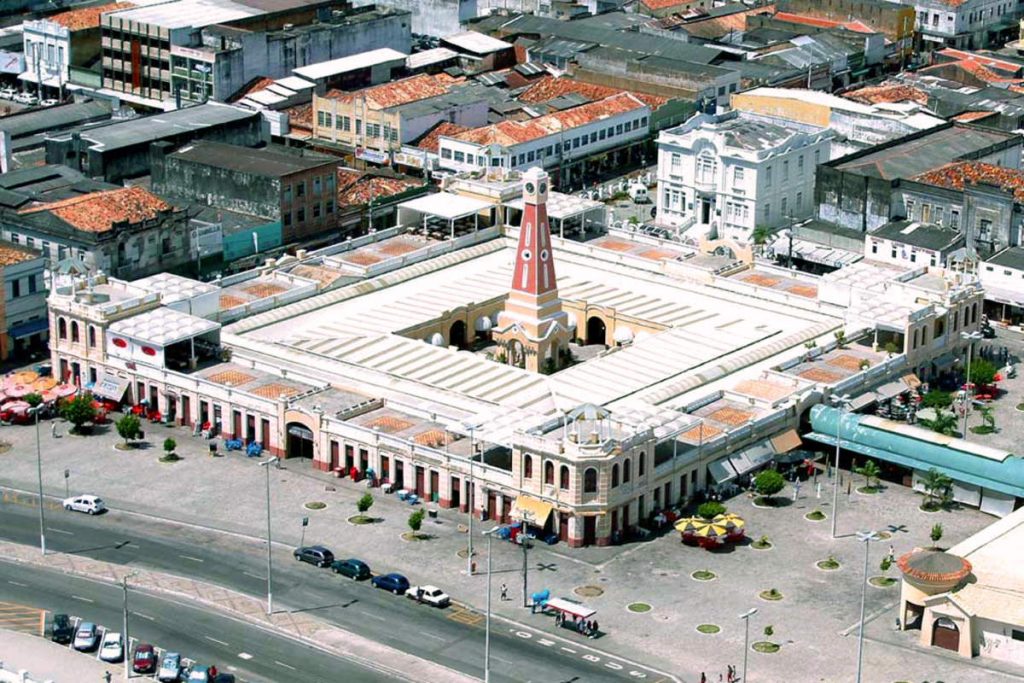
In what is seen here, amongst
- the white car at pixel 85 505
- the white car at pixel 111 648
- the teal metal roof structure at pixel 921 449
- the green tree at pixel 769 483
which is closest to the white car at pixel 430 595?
the white car at pixel 111 648

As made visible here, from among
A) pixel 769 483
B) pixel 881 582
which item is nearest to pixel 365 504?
pixel 769 483

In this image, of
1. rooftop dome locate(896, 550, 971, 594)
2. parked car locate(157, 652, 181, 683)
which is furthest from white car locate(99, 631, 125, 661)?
rooftop dome locate(896, 550, 971, 594)

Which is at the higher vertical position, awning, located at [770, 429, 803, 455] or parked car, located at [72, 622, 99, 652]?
awning, located at [770, 429, 803, 455]

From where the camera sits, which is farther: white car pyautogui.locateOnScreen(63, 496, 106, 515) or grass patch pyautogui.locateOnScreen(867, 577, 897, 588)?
white car pyautogui.locateOnScreen(63, 496, 106, 515)

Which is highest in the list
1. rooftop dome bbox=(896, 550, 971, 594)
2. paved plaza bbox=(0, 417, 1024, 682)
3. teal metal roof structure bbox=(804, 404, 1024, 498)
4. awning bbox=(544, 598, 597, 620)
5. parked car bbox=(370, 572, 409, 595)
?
rooftop dome bbox=(896, 550, 971, 594)

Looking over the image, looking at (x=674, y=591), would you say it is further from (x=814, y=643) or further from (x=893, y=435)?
(x=893, y=435)

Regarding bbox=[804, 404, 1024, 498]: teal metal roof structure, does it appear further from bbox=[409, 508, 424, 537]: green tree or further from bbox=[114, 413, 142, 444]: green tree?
bbox=[114, 413, 142, 444]: green tree

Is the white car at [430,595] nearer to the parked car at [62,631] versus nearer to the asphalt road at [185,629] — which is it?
the asphalt road at [185,629]

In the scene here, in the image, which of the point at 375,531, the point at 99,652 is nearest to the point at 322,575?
the point at 375,531
